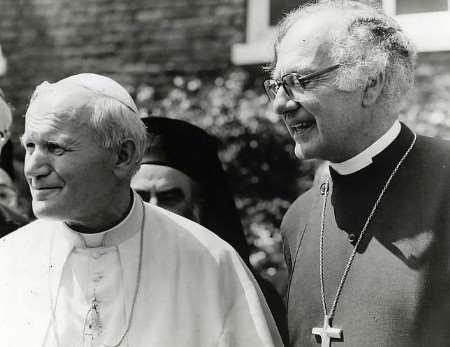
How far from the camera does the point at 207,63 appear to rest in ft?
17.2

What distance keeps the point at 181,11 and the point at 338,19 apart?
2.25 m

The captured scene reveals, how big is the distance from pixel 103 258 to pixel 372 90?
1.38 meters

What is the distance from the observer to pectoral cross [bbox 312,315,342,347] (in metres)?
3.19

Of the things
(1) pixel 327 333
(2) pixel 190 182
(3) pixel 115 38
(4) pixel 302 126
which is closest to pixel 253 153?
(2) pixel 190 182

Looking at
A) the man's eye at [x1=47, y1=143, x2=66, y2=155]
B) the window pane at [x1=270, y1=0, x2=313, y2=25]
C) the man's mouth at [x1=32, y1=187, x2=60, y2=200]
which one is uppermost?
the window pane at [x1=270, y1=0, x2=313, y2=25]

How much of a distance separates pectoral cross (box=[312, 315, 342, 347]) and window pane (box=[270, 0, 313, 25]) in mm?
2347

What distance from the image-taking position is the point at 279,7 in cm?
492

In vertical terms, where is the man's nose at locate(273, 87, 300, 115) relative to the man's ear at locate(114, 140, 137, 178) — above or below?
above

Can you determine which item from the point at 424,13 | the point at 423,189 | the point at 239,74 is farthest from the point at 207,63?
the point at 423,189

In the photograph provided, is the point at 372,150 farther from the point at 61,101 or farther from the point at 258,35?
the point at 258,35

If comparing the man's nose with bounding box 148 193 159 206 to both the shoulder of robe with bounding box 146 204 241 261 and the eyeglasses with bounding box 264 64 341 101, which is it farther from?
the eyeglasses with bounding box 264 64 341 101

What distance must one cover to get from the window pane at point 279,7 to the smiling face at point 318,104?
1.67 metres

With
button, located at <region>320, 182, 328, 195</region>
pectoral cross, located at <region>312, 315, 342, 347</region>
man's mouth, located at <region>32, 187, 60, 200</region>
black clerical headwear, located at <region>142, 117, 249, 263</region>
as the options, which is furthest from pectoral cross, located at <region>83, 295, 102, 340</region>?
black clerical headwear, located at <region>142, 117, 249, 263</region>

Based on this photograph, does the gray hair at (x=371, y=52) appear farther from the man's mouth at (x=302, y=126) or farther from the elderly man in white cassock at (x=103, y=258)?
the elderly man in white cassock at (x=103, y=258)
